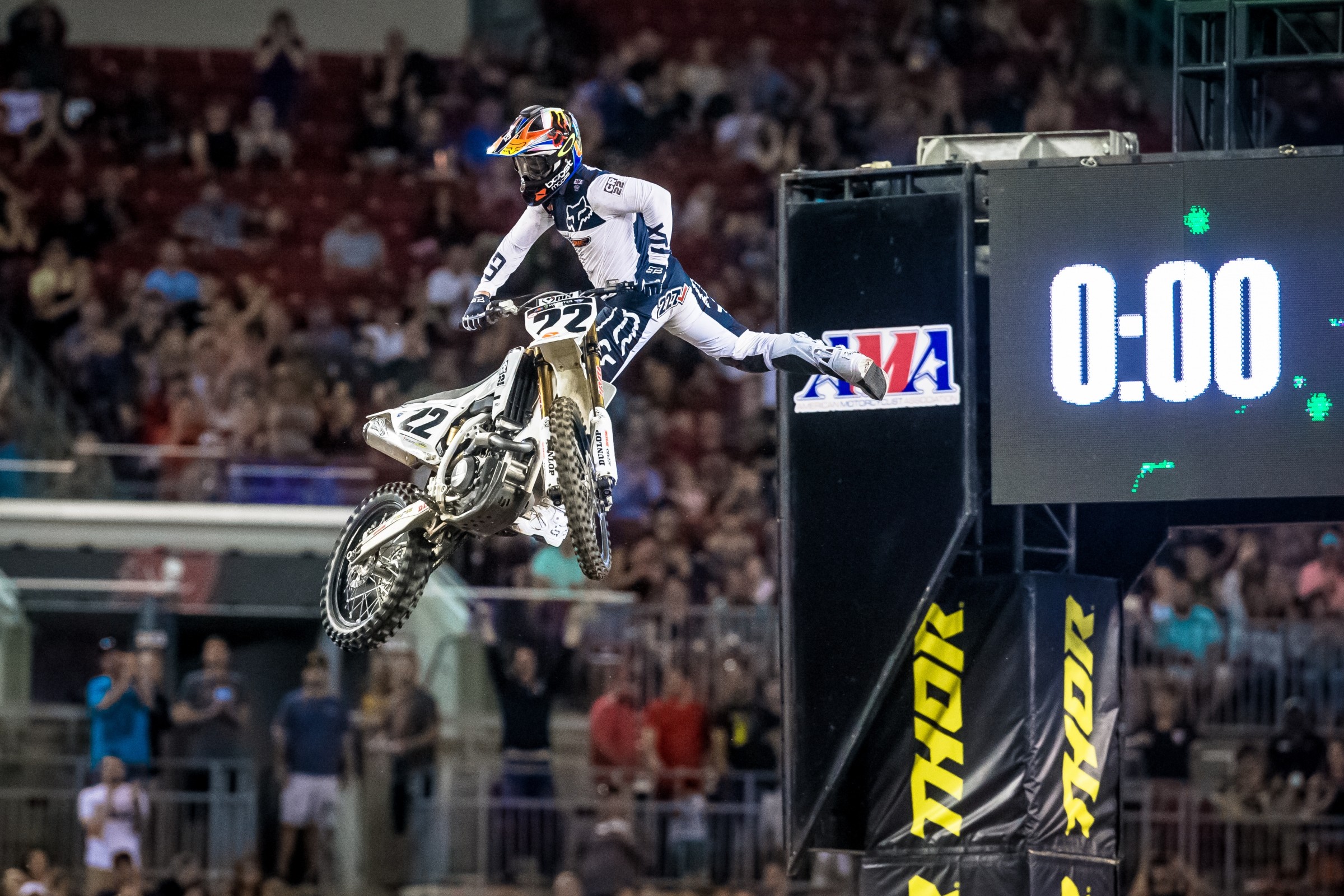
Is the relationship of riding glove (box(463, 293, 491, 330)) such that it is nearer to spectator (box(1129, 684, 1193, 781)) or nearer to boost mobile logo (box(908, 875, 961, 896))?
boost mobile logo (box(908, 875, 961, 896))

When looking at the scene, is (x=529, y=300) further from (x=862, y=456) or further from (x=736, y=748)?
(x=736, y=748)

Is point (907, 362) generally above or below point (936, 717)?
above

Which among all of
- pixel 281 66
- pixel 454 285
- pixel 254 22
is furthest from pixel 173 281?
pixel 254 22

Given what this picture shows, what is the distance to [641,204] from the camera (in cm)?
1045

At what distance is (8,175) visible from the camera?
21344 millimetres

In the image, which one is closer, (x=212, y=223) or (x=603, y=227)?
(x=603, y=227)

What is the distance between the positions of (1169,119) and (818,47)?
141 inches

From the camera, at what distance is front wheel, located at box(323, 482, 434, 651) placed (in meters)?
10.6

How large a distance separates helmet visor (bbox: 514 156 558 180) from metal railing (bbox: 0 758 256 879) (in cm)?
690

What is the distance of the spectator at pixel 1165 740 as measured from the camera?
16.3 meters

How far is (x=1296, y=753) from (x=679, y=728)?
4.24 metres

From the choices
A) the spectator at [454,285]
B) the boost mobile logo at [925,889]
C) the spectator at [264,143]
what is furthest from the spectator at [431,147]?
the boost mobile logo at [925,889]

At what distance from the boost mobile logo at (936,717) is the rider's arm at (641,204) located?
282cm

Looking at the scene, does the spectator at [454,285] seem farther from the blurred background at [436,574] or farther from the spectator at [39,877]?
the spectator at [39,877]
